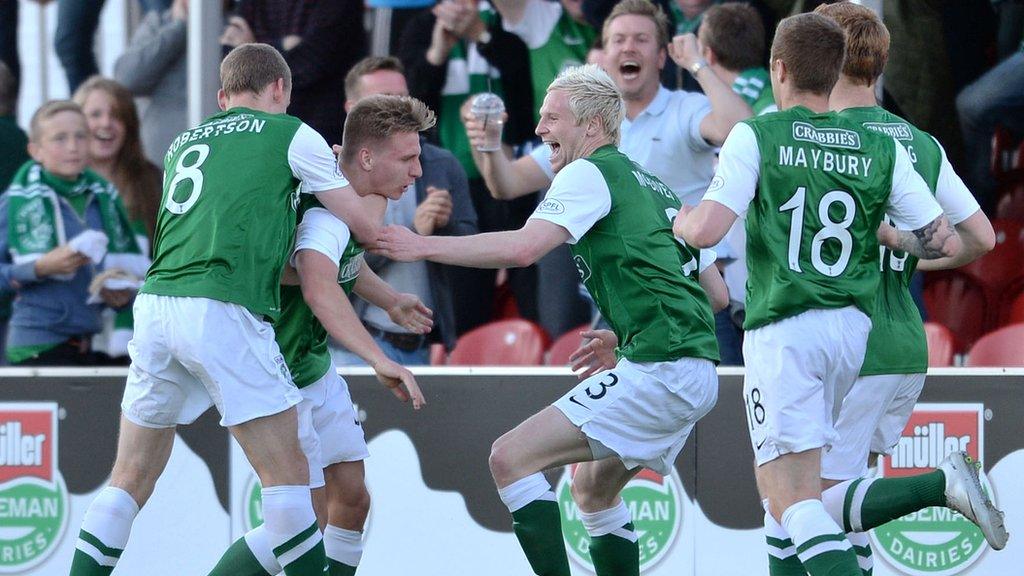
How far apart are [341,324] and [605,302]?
0.88 m

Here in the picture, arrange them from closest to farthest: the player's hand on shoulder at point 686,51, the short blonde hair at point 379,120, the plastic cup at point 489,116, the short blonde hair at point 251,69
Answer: the short blonde hair at point 251,69 → the short blonde hair at point 379,120 → the plastic cup at point 489,116 → the player's hand on shoulder at point 686,51

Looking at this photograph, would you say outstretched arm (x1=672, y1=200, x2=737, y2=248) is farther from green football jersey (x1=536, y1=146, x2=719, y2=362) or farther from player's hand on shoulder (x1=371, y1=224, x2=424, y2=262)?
player's hand on shoulder (x1=371, y1=224, x2=424, y2=262)

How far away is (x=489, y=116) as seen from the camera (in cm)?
616

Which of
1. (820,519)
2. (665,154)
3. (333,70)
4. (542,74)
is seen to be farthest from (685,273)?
(333,70)

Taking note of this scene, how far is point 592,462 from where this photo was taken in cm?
521

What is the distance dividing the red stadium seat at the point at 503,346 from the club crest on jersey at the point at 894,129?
2587 millimetres

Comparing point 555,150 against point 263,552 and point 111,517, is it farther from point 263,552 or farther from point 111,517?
point 111,517

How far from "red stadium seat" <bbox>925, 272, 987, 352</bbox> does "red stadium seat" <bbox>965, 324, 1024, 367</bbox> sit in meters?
1.08

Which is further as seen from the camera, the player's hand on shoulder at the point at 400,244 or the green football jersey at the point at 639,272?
the green football jersey at the point at 639,272

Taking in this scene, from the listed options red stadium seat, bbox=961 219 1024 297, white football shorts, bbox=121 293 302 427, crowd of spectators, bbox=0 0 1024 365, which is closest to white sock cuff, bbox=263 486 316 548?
white football shorts, bbox=121 293 302 427

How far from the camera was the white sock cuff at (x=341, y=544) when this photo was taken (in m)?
5.46

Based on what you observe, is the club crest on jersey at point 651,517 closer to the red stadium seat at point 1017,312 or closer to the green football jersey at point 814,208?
the green football jersey at point 814,208

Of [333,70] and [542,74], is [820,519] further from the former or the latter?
[333,70]

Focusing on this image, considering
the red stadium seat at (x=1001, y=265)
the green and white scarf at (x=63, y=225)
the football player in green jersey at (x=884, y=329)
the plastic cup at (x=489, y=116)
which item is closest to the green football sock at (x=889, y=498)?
the football player in green jersey at (x=884, y=329)
